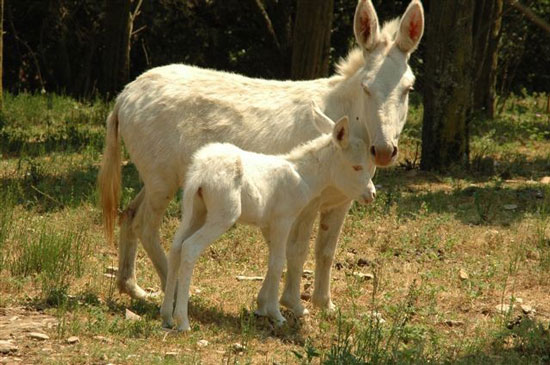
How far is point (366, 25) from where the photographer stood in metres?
6.60

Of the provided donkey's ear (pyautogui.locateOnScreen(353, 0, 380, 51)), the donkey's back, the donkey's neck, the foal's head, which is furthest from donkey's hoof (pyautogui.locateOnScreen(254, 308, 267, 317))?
donkey's ear (pyautogui.locateOnScreen(353, 0, 380, 51))

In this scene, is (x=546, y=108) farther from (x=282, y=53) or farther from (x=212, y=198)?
(x=212, y=198)

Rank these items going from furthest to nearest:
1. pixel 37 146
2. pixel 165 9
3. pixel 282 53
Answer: pixel 165 9, pixel 282 53, pixel 37 146

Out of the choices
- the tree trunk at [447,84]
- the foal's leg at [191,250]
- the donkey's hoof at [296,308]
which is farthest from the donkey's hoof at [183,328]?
the tree trunk at [447,84]

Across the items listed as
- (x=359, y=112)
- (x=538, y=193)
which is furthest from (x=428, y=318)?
(x=538, y=193)

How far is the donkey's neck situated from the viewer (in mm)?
6332

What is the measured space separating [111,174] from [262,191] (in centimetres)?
162

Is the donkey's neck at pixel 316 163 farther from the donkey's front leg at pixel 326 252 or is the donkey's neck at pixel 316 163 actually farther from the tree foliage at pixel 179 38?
the tree foliage at pixel 179 38

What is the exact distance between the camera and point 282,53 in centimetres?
1561

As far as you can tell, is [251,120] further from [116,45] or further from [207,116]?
[116,45]

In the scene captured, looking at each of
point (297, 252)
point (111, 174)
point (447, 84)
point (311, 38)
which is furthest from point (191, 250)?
point (311, 38)

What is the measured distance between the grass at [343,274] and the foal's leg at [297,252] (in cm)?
17

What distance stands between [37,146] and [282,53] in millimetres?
5605

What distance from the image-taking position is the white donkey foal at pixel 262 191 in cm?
575
